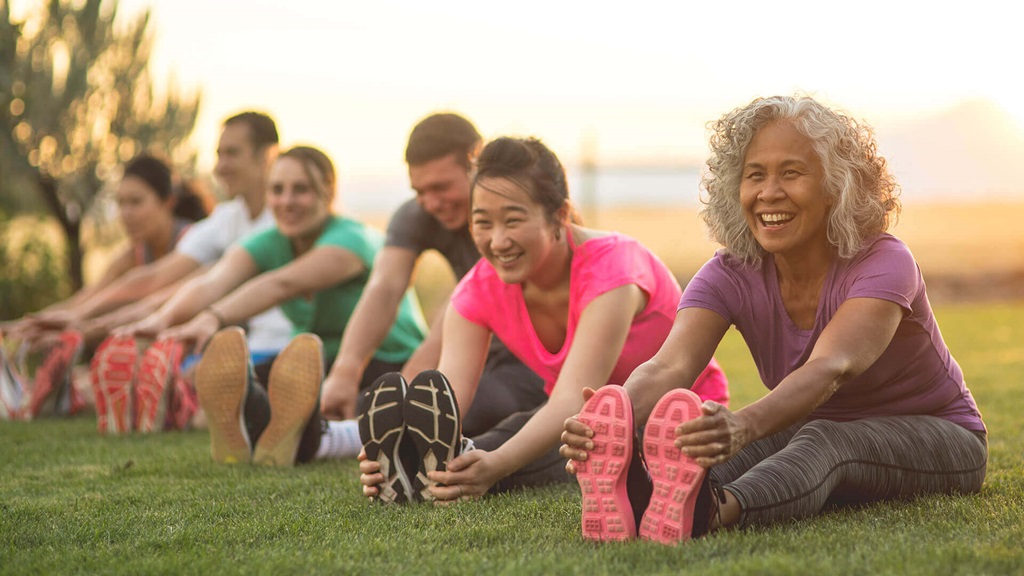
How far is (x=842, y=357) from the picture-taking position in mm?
2365

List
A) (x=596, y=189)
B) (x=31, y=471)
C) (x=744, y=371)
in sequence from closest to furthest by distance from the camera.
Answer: (x=31, y=471) < (x=744, y=371) < (x=596, y=189)

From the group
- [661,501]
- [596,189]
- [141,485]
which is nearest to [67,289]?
[596,189]

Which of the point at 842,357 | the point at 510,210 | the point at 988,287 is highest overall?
the point at 510,210

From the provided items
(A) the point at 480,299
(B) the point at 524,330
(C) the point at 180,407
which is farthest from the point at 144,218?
(B) the point at 524,330

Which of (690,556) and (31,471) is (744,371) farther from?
(690,556)

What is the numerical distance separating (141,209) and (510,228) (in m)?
4.32

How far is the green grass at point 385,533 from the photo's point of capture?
216 cm

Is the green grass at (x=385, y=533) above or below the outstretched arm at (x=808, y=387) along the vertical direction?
below

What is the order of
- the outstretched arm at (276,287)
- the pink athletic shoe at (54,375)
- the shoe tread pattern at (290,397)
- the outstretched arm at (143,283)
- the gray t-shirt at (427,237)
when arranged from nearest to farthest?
the shoe tread pattern at (290,397) → the gray t-shirt at (427,237) → the outstretched arm at (276,287) → the pink athletic shoe at (54,375) → the outstretched arm at (143,283)

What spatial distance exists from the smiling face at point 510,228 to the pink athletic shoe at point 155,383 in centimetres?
220

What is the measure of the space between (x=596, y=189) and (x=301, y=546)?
10.9m

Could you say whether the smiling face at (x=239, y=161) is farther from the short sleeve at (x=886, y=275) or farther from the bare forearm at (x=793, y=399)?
the bare forearm at (x=793, y=399)

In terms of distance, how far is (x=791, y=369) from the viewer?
277 centimetres

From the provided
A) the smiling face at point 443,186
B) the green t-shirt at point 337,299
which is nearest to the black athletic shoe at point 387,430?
the smiling face at point 443,186
